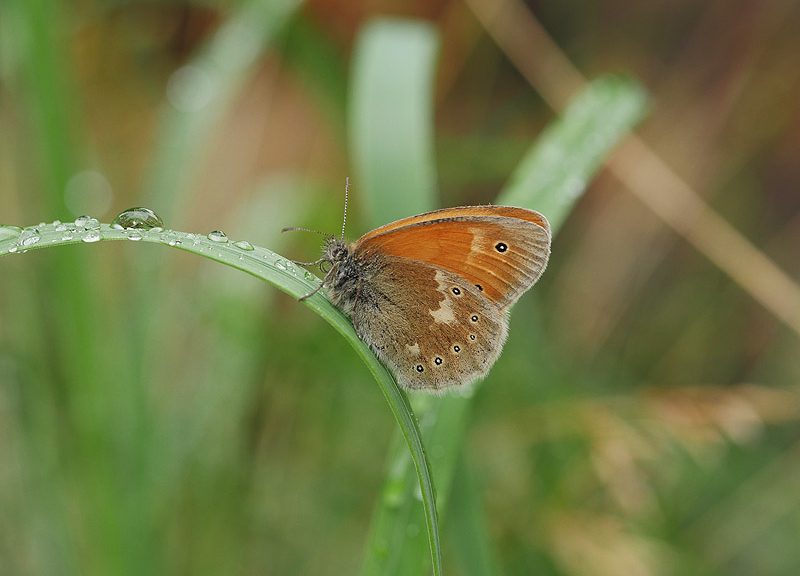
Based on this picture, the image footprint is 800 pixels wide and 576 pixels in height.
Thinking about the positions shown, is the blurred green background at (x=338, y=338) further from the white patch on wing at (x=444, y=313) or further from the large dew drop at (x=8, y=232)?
the large dew drop at (x=8, y=232)

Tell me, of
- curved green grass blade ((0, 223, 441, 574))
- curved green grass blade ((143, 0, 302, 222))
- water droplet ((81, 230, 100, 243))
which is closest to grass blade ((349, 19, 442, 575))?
curved green grass blade ((0, 223, 441, 574))

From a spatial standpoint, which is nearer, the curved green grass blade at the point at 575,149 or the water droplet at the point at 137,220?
the water droplet at the point at 137,220

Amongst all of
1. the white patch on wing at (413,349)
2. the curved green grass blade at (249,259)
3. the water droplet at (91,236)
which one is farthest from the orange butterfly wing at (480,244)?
the water droplet at (91,236)

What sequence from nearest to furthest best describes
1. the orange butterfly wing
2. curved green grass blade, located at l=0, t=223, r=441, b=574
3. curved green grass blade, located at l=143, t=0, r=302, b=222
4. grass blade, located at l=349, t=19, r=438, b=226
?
curved green grass blade, located at l=0, t=223, r=441, b=574 → the orange butterfly wing → grass blade, located at l=349, t=19, r=438, b=226 → curved green grass blade, located at l=143, t=0, r=302, b=222

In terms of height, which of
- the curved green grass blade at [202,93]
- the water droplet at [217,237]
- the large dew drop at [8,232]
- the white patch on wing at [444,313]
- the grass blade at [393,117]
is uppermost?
the curved green grass blade at [202,93]

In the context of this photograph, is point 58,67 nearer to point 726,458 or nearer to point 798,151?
point 726,458

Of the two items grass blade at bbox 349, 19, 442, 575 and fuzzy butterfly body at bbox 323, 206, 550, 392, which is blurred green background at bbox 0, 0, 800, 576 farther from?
fuzzy butterfly body at bbox 323, 206, 550, 392

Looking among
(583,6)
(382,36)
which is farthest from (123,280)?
(583,6)

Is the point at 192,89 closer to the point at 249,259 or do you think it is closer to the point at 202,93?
the point at 202,93

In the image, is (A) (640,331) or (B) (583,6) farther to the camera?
(B) (583,6)
